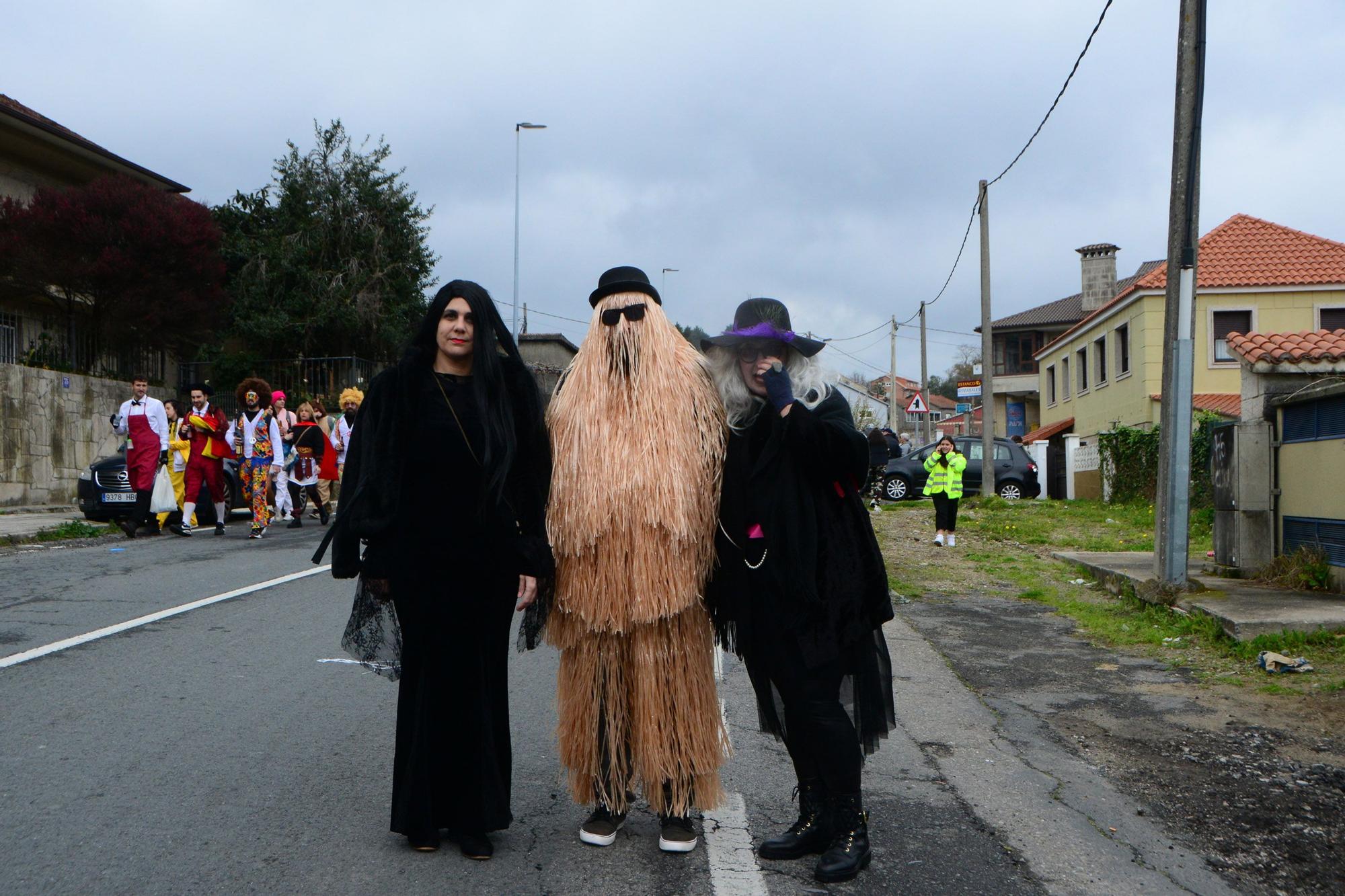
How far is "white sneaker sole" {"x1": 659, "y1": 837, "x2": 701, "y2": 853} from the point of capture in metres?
3.55

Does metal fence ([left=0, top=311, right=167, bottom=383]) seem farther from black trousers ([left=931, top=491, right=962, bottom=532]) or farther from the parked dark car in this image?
black trousers ([left=931, top=491, right=962, bottom=532])

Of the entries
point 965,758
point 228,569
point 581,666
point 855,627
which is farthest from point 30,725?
point 228,569

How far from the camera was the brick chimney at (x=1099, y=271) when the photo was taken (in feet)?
130

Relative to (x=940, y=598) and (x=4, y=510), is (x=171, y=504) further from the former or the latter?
(x=940, y=598)

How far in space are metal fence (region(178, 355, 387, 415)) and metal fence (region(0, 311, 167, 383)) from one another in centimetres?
390

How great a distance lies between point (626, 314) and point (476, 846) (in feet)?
5.78

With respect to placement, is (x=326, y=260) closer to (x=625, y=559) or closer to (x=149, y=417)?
(x=149, y=417)

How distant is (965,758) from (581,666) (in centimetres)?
208

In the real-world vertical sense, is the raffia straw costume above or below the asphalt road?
above

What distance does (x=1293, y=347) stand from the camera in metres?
9.30

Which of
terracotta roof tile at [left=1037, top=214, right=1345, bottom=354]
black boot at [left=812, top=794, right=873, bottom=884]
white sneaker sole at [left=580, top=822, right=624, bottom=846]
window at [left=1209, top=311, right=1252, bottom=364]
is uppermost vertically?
terracotta roof tile at [left=1037, top=214, right=1345, bottom=354]

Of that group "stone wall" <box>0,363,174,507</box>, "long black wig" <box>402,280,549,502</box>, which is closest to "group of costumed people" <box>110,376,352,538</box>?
"stone wall" <box>0,363,174,507</box>

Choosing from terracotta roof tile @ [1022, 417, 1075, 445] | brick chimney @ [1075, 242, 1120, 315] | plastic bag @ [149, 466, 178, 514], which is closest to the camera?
plastic bag @ [149, 466, 178, 514]

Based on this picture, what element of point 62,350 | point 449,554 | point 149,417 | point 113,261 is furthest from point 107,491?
point 449,554
